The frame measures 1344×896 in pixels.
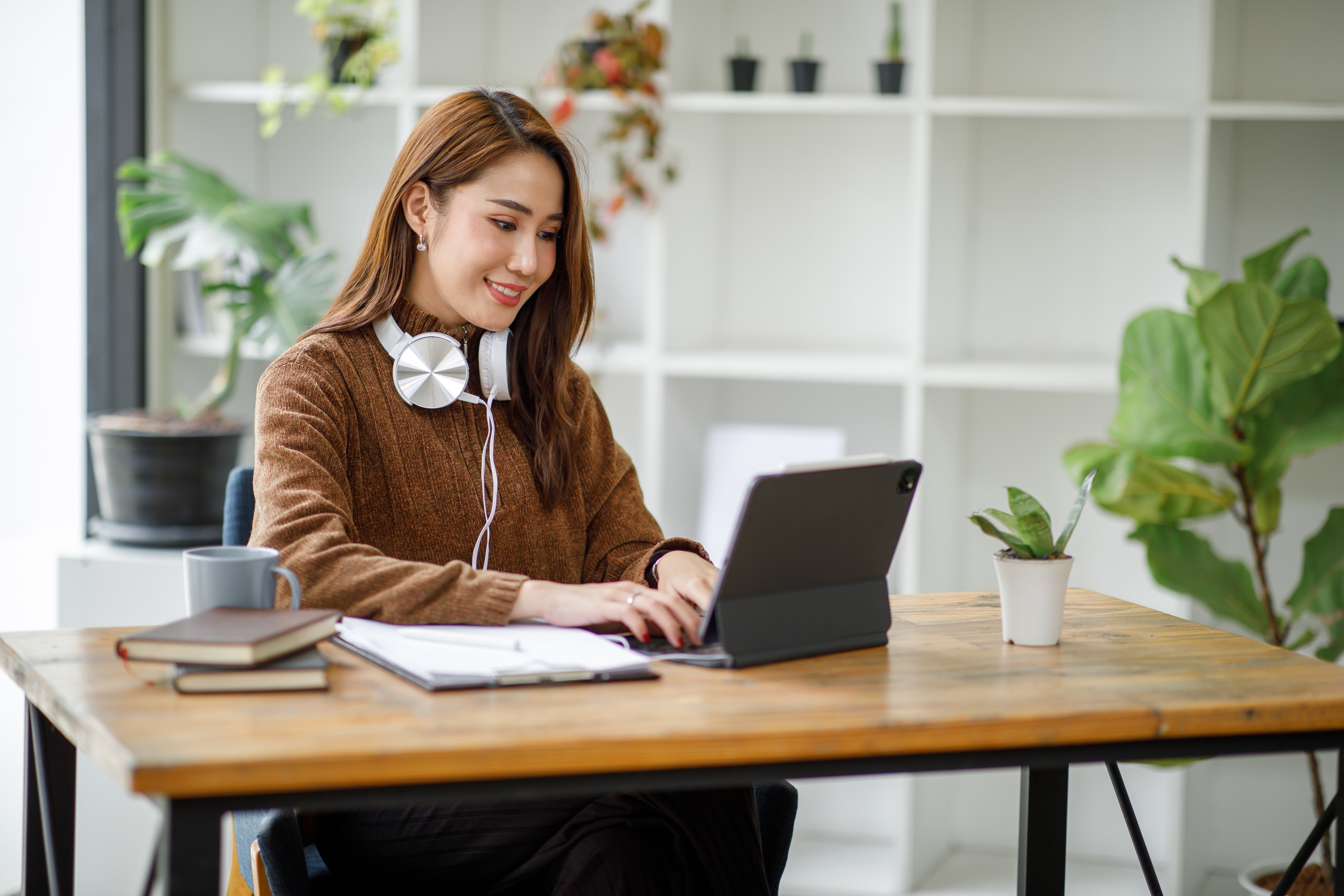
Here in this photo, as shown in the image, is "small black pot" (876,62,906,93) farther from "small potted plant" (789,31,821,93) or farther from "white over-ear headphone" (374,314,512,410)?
"white over-ear headphone" (374,314,512,410)

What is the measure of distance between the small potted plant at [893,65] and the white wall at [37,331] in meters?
1.74

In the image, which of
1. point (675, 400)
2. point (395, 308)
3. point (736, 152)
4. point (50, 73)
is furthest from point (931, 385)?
point (50, 73)

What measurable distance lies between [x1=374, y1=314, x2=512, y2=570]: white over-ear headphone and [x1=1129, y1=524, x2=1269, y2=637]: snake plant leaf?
129 cm

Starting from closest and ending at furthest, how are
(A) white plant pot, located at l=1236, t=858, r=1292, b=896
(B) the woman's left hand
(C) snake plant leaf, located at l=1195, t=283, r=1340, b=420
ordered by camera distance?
(B) the woman's left hand, (C) snake plant leaf, located at l=1195, t=283, r=1340, b=420, (A) white plant pot, located at l=1236, t=858, r=1292, b=896

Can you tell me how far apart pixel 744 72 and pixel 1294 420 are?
1.31m

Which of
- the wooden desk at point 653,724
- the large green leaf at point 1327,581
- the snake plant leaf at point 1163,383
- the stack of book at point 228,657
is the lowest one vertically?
the large green leaf at point 1327,581

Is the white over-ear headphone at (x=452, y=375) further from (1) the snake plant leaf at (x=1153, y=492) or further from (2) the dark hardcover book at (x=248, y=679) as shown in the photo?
(1) the snake plant leaf at (x=1153, y=492)

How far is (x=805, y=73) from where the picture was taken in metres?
2.88

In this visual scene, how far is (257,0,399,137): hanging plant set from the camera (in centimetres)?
298

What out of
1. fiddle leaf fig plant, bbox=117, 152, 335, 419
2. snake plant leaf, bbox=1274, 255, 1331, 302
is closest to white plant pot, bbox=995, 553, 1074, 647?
snake plant leaf, bbox=1274, 255, 1331, 302

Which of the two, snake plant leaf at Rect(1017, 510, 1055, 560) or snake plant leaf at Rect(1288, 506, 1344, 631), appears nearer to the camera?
snake plant leaf at Rect(1017, 510, 1055, 560)

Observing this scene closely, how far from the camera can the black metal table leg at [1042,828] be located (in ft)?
5.48

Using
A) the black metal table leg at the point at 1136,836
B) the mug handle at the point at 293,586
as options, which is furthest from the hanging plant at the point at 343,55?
the black metal table leg at the point at 1136,836

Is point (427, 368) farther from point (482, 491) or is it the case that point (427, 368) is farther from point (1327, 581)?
point (1327, 581)
